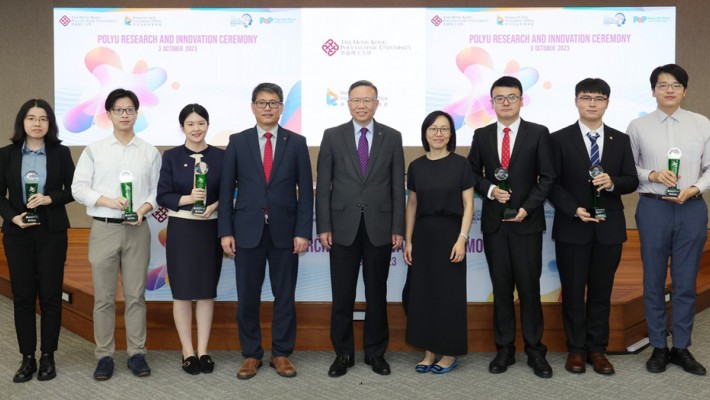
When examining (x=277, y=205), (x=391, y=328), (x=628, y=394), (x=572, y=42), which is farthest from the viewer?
(x=572, y=42)

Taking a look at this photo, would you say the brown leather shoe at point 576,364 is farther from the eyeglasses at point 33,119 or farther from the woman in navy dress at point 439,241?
the eyeglasses at point 33,119

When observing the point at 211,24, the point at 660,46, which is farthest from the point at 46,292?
the point at 660,46

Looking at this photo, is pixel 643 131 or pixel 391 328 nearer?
pixel 643 131

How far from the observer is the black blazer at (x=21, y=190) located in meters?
2.92

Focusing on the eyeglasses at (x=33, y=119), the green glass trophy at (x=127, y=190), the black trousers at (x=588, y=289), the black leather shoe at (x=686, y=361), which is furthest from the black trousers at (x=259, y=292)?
the black leather shoe at (x=686, y=361)

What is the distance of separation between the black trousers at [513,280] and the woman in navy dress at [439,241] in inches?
7.4

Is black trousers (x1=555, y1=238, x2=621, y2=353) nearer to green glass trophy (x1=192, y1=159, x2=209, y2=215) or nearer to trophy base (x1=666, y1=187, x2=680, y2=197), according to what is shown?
trophy base (x1=666, y1=187, x2=680, y2=197)

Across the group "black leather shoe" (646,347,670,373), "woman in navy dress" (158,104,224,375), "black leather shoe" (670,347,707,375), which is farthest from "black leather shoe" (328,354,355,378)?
"black leather shoe" (670,347,707,375)

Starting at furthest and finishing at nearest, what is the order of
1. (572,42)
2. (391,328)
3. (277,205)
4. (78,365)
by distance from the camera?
(572,42), (391,328), (78,365), (277,205)

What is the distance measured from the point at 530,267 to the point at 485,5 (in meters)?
3.81

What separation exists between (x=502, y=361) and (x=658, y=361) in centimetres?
82

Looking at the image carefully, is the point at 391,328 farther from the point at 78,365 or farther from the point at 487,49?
the point at 487,49

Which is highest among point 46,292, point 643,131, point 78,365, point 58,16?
point 58,16

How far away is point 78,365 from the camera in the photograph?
10.6 feet
